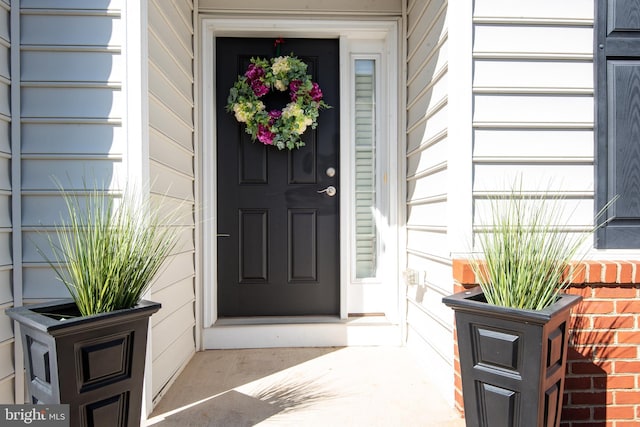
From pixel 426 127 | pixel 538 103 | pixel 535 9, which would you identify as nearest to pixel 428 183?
pixel 426 127

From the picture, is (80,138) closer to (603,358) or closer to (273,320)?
(273,320)

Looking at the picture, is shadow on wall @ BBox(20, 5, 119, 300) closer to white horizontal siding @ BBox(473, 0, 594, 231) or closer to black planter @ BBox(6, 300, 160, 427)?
black planter @ BBox(6, 300, 160, 427)

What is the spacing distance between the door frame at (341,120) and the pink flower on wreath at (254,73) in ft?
0.76

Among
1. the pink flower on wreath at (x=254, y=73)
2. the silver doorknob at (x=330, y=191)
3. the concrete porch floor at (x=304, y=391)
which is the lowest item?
the concrete porch floor at (x=304, y=391)

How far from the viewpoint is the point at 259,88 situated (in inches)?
109

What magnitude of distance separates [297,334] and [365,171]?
1194 mm

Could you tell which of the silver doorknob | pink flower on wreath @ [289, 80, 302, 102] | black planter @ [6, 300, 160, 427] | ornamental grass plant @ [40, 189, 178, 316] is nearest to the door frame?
the silver doorknob

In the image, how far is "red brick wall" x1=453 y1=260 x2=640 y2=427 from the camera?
174cm

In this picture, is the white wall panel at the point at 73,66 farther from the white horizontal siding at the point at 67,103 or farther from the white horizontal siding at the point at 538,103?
the white horizontal siding at the point at 538,103

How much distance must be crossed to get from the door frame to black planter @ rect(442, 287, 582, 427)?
1.35m

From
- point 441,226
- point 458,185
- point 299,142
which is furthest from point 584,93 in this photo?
point 299,142

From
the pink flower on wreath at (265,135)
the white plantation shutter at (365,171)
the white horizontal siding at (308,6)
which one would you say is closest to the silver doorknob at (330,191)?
the white plantation shutter at (365,171)

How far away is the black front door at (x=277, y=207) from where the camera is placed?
2.85m

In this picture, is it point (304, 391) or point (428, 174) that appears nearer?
point (304, 391)
